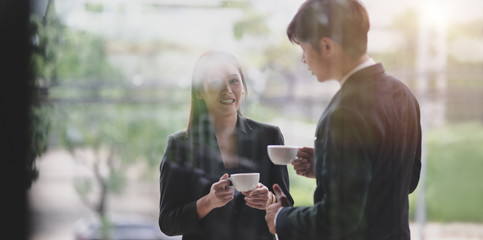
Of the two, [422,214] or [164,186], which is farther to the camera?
[422,214]

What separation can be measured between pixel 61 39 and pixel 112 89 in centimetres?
26

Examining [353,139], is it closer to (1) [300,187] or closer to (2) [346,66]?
(2) [346,66]

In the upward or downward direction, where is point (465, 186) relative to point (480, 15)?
downward

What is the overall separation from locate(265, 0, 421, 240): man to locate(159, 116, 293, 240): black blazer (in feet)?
0.45

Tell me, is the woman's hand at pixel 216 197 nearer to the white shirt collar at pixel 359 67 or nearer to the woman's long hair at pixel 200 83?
the woman's long hair at pixel 200 83

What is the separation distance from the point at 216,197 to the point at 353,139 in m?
0.32

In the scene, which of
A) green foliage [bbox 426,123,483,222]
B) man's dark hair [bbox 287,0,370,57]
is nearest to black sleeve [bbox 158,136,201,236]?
man's dark hair [bbox 287,0,370,57]

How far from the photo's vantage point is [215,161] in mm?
1119

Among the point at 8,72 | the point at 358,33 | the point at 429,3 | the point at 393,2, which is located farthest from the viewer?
the point at 429,3

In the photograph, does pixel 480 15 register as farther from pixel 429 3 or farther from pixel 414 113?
pixel 414 113

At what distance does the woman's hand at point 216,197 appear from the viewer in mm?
1026

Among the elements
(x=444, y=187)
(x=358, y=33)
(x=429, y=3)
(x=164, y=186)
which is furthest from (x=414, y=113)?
(x=444, y=187)

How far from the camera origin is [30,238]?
4.77ft

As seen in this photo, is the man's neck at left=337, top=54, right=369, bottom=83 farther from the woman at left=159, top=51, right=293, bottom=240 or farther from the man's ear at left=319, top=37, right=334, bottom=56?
the woman at left=159, top=51, right=293, bottom=240
